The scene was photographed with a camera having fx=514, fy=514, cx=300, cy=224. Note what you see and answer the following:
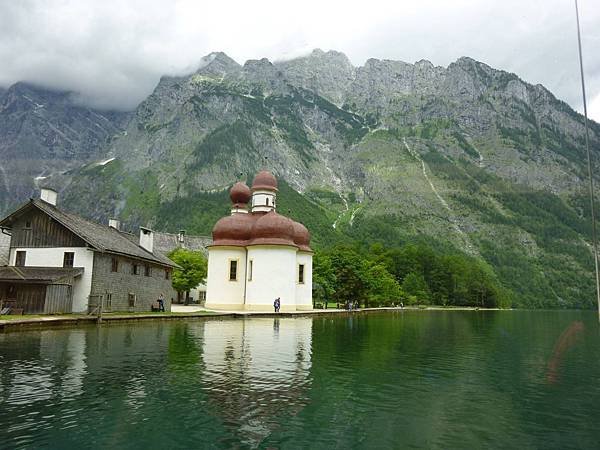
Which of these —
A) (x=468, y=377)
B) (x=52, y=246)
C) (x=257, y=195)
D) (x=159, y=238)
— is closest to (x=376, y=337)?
(x=468, y=377)

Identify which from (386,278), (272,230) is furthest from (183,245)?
(386,278)

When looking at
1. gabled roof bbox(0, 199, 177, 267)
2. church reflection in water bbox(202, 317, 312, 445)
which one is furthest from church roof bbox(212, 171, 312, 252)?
church reflection in water bbox(202, 317, 312, 445)

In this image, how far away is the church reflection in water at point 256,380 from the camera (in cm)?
1159

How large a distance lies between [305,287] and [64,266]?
28.2 metres

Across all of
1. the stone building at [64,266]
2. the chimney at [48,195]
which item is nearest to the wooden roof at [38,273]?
the stone building at [64,266]

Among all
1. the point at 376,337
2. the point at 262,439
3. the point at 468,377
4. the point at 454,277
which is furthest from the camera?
the point at 454,277

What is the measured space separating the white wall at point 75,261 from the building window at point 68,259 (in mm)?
222

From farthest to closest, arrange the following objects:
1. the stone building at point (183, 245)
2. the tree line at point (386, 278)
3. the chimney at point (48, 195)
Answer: the stone building at point (183, 245)
the tree line at point (386, 278)
the chimney at point (48, 195)

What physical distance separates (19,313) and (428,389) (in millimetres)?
29752

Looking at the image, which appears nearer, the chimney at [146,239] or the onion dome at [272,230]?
Result: the chimney at [146,239]

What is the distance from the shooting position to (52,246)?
1599 inches

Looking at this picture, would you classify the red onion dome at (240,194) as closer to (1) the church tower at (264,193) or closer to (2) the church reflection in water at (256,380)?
(1) the church tower at (264,193)

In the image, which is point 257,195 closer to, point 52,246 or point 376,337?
point 52,246

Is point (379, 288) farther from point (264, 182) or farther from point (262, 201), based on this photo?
point (264, 182)
